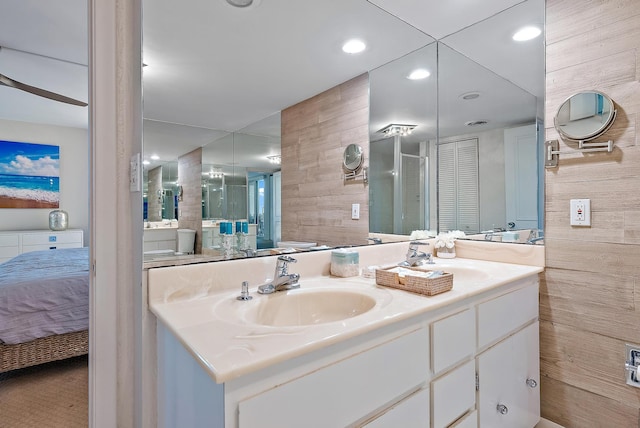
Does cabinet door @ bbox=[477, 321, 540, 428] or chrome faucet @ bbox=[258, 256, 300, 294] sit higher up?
chrome faucet @ bbox=[258, 256, 300, 294]

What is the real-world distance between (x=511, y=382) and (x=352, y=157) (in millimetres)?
1265

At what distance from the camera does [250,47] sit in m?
1.39

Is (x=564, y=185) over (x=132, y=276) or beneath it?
over

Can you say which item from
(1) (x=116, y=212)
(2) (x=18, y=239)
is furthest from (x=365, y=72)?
(2) (x=18, y=239)

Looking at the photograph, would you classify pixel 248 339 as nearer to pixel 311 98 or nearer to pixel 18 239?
pixel 311 98

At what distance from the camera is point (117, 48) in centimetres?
109

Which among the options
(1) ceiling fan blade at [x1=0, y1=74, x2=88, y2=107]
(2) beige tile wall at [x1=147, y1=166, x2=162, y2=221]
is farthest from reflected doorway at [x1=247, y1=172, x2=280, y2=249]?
(1) ceiling fan blade at [x1=0, y1=74, x2=88, y2=107]

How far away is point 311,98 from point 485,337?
1291mm

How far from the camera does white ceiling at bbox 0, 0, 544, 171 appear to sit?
3.80ft

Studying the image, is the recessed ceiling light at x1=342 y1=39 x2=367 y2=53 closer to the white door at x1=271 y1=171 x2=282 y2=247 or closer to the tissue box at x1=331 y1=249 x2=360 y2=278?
the white door at x1=271 y1=171 x2=282 y2=247

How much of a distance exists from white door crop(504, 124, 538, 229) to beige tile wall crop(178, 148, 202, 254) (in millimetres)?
1707

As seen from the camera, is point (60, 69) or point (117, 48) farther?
point (60, 69)

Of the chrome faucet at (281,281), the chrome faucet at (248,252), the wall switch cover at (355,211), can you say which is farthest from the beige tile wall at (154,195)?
the wall switch cover at (355,211)

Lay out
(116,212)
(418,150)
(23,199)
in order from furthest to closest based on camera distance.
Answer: (23,199), (418,150), (116,212)
